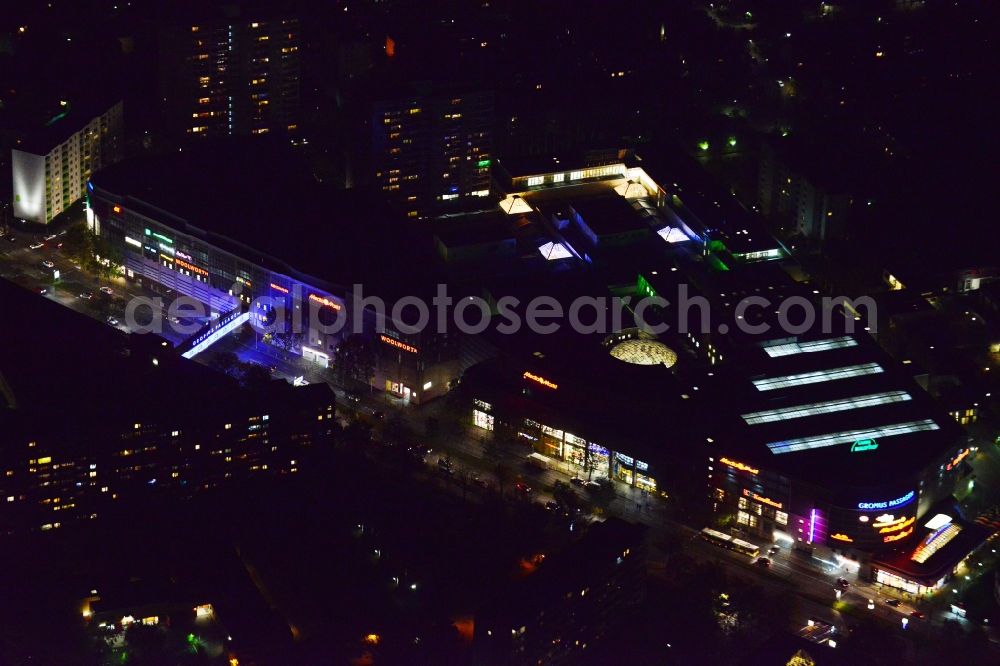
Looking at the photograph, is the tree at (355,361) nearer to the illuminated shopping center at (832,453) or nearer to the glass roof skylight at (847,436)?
the illuminated shopping center at (832,453)

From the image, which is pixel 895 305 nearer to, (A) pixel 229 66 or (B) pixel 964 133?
(B) pixel 964 133

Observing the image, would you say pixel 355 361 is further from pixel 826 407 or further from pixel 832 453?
pixel 832 453

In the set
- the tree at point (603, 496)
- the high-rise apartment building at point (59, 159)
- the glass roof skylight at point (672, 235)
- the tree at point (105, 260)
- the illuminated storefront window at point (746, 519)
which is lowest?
the illuminated storefront window at point (746, 519)

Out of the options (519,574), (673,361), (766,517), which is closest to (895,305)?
(673,361)

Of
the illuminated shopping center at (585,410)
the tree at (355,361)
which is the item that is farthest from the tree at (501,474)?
the tree at (355,361)

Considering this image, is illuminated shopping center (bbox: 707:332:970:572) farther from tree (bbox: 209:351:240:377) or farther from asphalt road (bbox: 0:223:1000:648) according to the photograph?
tree (bbox: 209:351:240:377)

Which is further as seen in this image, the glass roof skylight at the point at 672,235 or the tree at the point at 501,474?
the glass roof skylight at the point at 672,235

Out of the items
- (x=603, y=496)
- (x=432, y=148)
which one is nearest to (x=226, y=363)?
(x=432, y=148)
